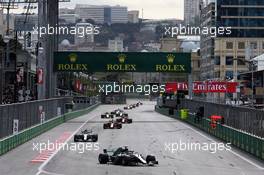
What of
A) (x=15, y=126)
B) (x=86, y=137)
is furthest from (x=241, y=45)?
(x=15, y=126)

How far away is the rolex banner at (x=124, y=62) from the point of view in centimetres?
6316

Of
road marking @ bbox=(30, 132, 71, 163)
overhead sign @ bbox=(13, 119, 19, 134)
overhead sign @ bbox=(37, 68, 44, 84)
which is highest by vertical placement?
overhead sign @ bbox=(37, 68, 44, 84)

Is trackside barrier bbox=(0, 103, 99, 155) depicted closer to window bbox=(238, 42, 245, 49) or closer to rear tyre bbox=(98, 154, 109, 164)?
rear tyre bbox=(98, 154, 109, 164)

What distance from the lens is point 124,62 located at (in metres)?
63.4

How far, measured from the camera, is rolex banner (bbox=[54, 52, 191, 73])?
63.2m

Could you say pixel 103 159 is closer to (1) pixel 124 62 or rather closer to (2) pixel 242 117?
(2) pixel 242 117

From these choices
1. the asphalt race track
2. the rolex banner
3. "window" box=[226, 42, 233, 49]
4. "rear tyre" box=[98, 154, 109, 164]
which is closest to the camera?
the asphalt race track

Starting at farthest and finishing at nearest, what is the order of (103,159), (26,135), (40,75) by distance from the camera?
(40,75)
(26,135)
(103,159)

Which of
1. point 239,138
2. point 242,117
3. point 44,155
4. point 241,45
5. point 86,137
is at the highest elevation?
point 241,45

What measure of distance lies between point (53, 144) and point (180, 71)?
29694mm

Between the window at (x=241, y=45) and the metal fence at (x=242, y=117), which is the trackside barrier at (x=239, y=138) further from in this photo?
the window at (x=241, y=45)

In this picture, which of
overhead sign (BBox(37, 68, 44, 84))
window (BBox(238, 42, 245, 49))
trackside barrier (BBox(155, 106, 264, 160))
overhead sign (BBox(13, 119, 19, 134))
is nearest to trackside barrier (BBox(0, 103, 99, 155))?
overhead sign (BBox(13, 119, 19, 134))

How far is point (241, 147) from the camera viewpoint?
32.8 meters

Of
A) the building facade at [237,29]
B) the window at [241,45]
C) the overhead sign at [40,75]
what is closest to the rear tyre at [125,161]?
the overhead sign at [40,75]
